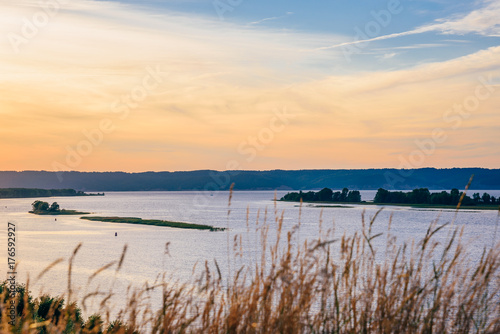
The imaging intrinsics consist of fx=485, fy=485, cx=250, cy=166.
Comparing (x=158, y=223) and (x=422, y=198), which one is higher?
(x=422, y=198)

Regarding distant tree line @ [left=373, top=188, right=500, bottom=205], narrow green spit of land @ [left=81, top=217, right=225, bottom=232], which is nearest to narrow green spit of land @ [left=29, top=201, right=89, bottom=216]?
narrow green spit of land @ [left=81, top=217, right=225, bottom=232]

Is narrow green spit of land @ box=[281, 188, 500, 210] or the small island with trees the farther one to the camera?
the small island with trees

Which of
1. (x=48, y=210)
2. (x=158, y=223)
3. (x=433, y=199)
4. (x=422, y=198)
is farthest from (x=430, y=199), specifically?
(x=48, y=210)

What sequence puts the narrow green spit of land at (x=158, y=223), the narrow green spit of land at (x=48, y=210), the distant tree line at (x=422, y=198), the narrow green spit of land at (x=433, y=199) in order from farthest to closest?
the distant tree line at (x=422, y=198)
the narrow green spit of land at (x=48, y=210)
the narrow green spit of land at (x=433, y=199)
the narrow green spit of land at (x=158, y=223)

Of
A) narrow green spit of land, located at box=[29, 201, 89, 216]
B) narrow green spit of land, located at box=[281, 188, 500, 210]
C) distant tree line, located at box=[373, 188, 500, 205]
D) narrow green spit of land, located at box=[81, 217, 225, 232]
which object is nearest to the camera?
narrow green spit of land, located at box=[81, 217, 225, 232]

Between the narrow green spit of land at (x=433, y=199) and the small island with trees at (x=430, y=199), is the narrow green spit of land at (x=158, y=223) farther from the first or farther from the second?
the small island with trees at (x=430, y=199)

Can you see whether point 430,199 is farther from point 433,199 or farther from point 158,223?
point 158,223

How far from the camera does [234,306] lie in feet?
14.9

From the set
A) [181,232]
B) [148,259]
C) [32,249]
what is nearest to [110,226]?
[181,232]

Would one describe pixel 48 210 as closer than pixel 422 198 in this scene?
Yes

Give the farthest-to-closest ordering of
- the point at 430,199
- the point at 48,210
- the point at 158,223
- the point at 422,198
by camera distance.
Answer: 1. the point at 422,198
2. the point at 430,199
3. the point at 48,210
4. the point at 158,223

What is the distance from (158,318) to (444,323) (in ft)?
8.80

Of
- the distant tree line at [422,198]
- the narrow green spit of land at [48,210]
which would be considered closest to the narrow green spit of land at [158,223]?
the narrow green spit of land at [48,210]

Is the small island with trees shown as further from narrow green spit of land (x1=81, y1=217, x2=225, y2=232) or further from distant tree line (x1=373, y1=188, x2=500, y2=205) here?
narrow green spit of land (x1=81, y1=217, x2=225, y2=232)
